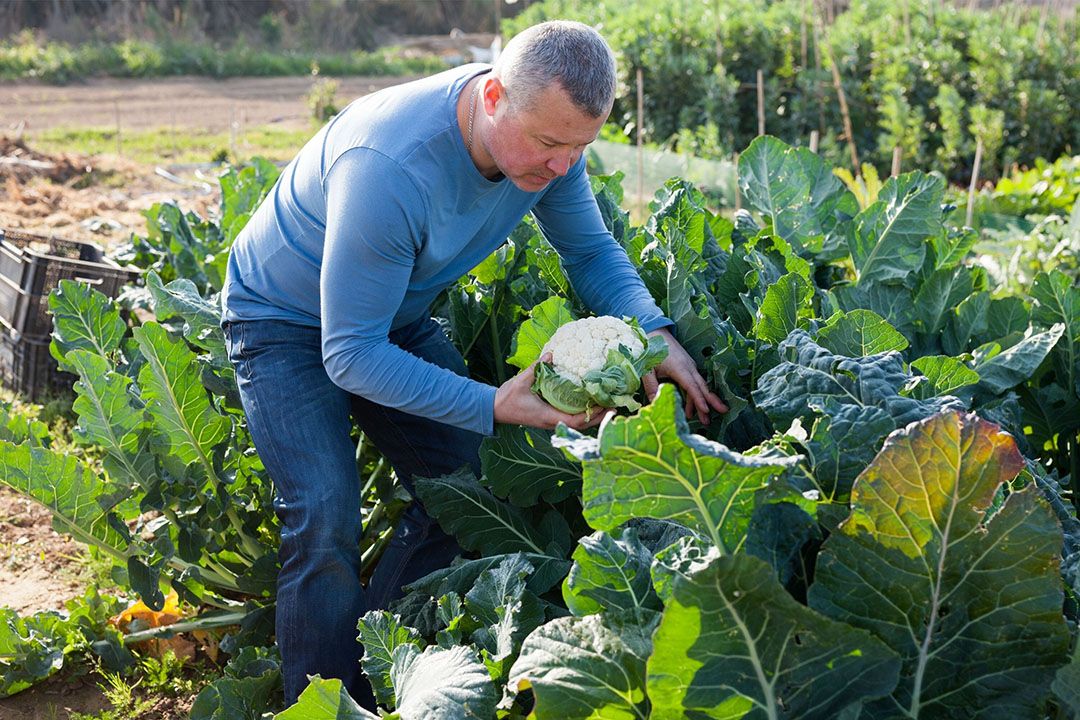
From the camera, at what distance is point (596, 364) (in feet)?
7.57

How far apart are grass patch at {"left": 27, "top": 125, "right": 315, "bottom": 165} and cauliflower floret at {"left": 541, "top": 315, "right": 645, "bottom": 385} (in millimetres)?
8067

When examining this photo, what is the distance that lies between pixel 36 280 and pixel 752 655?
4.03 metres

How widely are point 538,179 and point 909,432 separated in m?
0.99

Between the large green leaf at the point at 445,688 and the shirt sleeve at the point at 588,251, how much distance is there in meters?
1.07

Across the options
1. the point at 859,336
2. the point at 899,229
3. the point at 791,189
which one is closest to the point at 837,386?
the point at 859,336

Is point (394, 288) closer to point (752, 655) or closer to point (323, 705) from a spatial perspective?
point (323, 705)

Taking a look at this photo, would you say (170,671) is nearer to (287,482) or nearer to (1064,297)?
(287,482)

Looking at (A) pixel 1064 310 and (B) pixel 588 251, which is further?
(A) pixel 1064 310

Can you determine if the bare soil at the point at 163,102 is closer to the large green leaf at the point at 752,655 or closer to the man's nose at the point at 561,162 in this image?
the man's nose at the point at 561,162

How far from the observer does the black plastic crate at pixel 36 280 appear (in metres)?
4.62

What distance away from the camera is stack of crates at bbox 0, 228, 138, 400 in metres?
4.63

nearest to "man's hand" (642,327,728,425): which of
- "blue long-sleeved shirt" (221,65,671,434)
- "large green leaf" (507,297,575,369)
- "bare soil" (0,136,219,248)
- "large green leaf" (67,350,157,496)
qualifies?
"blue long-sleeved shirt" (221,65,671,434)

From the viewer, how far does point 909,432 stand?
177 centimetres

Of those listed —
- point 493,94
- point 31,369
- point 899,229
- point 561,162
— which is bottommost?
point 31,369
